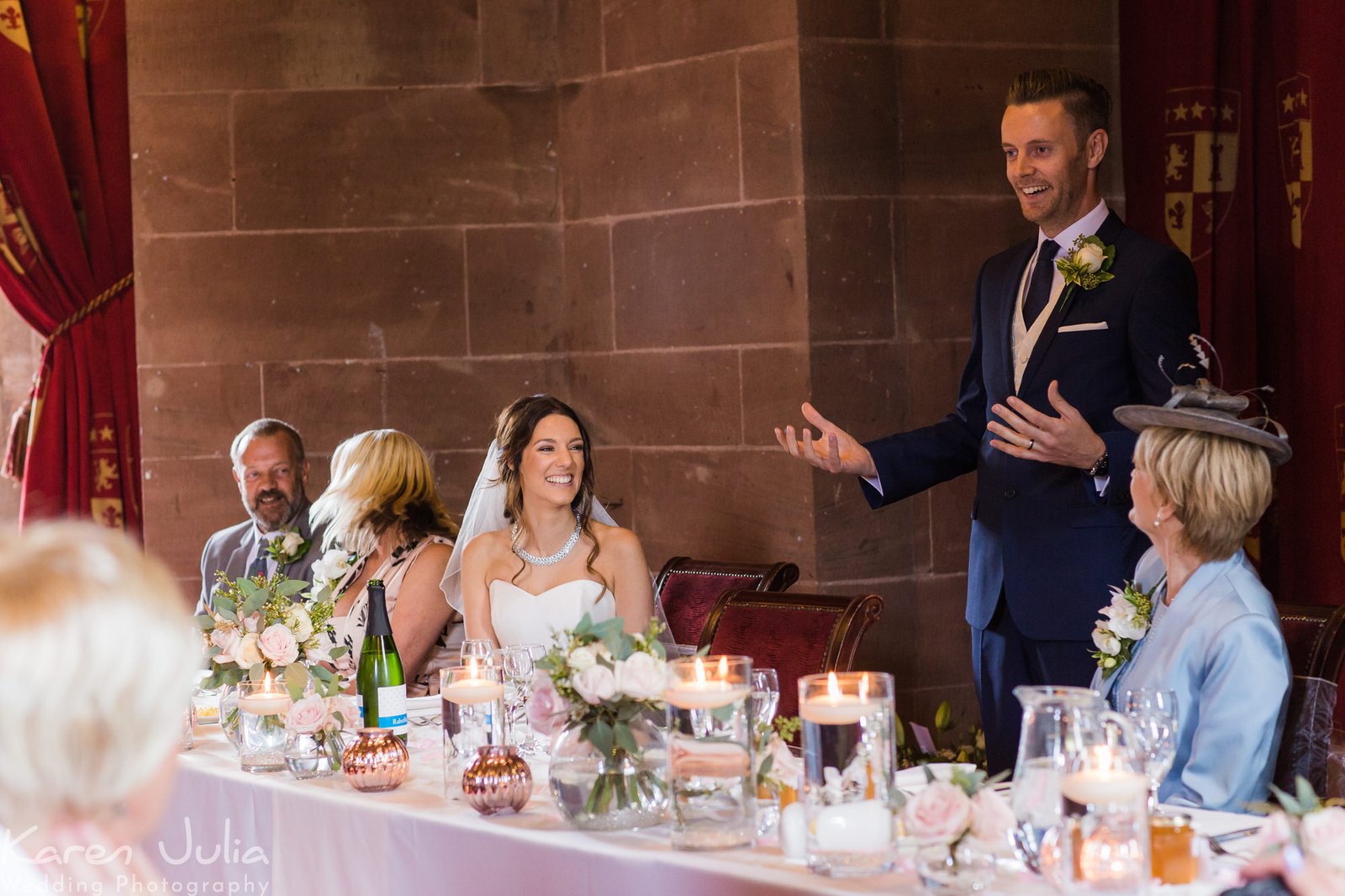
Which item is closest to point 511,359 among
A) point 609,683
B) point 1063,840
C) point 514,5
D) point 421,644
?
point 514,5

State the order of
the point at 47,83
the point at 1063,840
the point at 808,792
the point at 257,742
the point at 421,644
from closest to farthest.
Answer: the point at 1063,840, the point at 808,792, the point at 257,742, the point at 421,644, the point at 47,83

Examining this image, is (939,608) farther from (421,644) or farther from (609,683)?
(609,683)

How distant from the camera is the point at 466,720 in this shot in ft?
8.34

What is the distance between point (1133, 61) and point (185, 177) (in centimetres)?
327

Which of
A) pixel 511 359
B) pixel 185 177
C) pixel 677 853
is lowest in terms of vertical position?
pixel 677 853

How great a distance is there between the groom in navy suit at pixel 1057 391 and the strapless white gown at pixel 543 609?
710 mm

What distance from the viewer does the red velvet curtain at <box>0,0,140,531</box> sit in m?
6.04

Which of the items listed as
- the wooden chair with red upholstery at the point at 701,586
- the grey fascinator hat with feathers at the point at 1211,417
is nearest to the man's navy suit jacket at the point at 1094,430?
the wooden chair with red upholstery at the point at 701,586

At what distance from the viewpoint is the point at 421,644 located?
4234 millimetres

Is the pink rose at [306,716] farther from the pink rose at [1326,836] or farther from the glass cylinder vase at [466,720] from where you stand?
the pink rose at [1326,836]

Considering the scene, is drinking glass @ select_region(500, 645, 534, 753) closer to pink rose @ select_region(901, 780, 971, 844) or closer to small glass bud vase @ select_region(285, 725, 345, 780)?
small glass bud vase @ select_region(285, 725, 345, 780)

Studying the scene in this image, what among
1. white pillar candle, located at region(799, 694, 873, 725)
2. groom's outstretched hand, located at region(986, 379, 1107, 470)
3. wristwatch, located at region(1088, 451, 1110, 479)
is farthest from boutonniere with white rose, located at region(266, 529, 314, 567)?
white pillar candle, located at region(799, 694, 873, 725)

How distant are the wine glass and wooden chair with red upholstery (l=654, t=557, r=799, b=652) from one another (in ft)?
6.68

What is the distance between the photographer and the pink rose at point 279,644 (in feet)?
9.36
